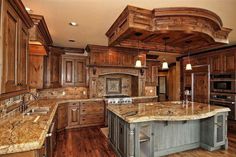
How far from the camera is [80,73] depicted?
16.9 feet

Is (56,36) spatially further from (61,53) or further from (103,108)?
(103,108)

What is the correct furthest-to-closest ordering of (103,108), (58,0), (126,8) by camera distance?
(103,108) → (126,8) → (58,0)

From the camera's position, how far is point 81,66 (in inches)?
203

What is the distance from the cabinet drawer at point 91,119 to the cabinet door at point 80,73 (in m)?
1.11

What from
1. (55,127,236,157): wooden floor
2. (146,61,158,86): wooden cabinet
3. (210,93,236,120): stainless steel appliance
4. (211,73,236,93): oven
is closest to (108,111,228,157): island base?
(55,127,236,157): wooden floor

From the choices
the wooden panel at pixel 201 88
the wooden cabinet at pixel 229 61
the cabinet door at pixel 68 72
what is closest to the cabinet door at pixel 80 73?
the cabinet door at pixel 68 72

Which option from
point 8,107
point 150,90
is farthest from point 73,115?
point 150,90

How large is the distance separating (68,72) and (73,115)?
4.56ft

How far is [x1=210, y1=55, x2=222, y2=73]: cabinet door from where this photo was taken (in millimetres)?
4879

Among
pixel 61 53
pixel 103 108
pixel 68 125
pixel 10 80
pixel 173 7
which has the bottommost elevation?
pixel 68 125

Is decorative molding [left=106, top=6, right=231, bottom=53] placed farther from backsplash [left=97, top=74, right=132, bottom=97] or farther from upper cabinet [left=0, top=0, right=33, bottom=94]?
backsplash [left=97, top=74, right=132, bottom=97]

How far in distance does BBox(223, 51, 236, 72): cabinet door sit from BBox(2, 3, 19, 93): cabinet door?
5.35 m

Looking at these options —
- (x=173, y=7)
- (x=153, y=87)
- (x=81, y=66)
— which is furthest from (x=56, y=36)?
(x=153, y=87)

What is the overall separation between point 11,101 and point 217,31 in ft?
13.6
